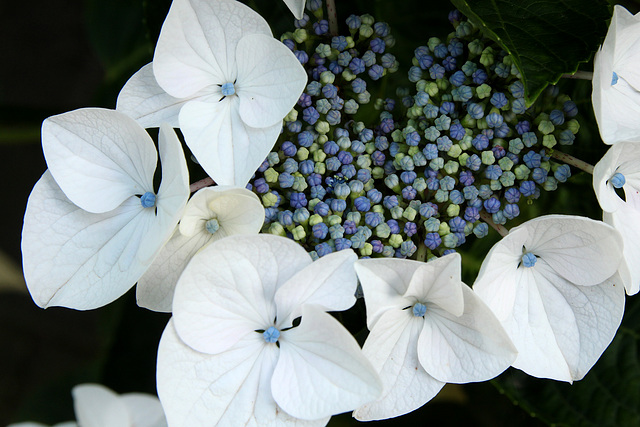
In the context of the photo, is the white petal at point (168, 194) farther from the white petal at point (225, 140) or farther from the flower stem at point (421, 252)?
the flower stem at point (421, 252)

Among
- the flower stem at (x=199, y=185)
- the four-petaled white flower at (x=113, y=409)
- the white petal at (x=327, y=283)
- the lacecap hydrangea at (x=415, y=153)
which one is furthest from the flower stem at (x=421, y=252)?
the four-petaled white flower at (x=113, y=409)

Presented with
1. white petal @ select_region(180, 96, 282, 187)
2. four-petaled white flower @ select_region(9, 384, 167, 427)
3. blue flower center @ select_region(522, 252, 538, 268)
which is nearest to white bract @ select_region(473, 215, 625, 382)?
blue flower center @ select_region(522, 252, 538, 268)

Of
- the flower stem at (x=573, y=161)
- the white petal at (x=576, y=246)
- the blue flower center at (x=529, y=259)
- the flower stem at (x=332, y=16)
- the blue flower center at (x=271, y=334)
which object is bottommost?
the blue flower center at (x=271, y=334)

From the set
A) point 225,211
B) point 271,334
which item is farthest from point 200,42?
point 271,334

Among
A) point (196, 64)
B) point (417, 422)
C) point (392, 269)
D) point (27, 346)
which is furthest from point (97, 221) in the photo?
point (27, 346)

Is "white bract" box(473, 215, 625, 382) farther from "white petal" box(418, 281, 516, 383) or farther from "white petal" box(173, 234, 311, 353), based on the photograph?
"white petal" box(173, 234, 311, 353)

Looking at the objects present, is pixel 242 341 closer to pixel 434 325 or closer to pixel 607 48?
pixel 434 325
